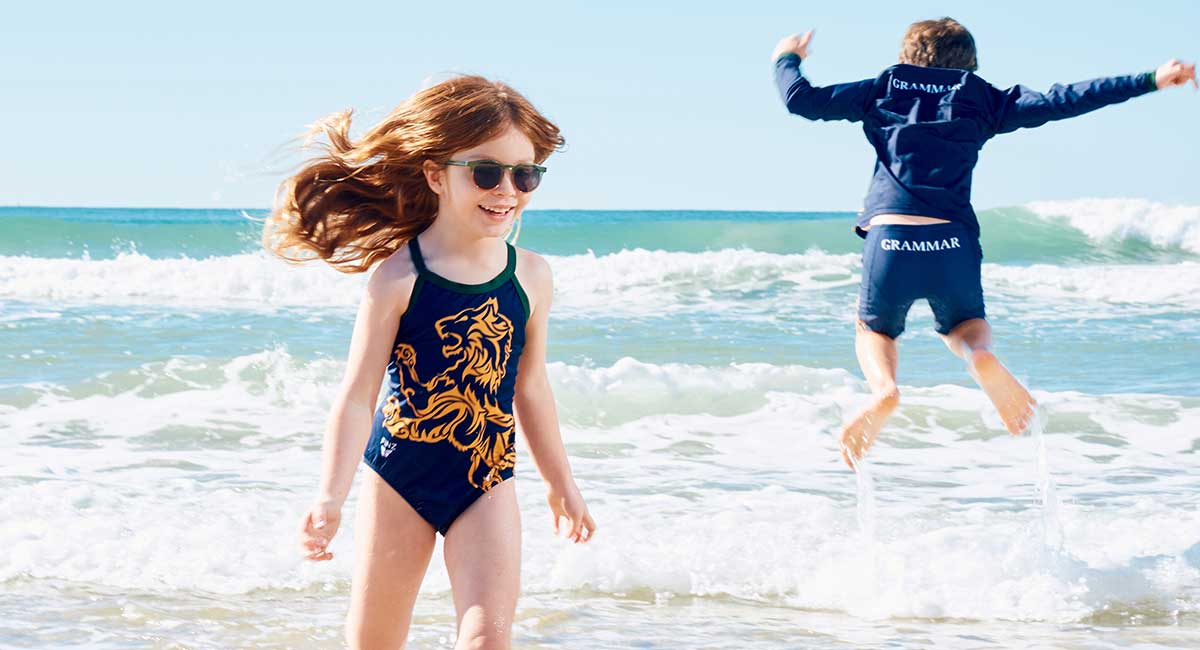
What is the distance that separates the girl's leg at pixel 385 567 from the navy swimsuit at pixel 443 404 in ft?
0.11

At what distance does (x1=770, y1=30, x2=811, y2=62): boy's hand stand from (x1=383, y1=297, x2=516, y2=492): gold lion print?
2.78 meters

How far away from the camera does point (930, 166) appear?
5.14 metres

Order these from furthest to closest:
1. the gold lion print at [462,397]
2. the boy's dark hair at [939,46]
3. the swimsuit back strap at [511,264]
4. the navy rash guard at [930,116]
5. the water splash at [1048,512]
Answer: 1. the water splash at [1048,512]
2. the boy's dark hair at [939,46]
3. the navy rash guard at [930,116]
4. the swimsuit back strap at [511,264]
5. the gold lion print at [462,397]

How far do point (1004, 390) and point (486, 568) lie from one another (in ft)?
9.63

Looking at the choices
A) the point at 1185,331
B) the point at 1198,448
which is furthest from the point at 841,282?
the point at 1198,448

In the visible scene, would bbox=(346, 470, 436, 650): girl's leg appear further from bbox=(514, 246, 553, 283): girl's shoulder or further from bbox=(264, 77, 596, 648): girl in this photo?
bbox=(514, 246, 553, 283): girl's shoulder

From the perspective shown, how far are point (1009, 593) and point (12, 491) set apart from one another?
4626 mm

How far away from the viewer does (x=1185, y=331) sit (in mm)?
14000

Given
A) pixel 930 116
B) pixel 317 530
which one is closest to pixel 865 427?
pixel 930 116

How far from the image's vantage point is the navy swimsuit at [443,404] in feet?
9.87

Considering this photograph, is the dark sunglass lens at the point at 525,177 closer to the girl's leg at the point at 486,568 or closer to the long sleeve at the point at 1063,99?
the girl's leg at the point at 486,568

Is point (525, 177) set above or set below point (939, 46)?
below

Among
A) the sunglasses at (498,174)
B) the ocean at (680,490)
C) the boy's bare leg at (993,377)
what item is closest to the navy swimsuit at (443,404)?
the sunglasses at (498,174)

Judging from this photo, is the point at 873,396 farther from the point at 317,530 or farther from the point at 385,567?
the point at 317,530
